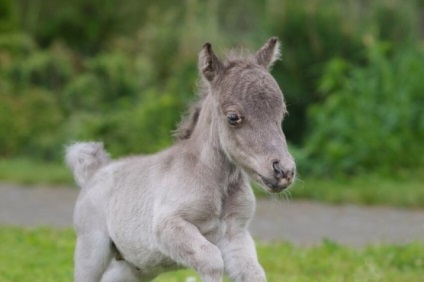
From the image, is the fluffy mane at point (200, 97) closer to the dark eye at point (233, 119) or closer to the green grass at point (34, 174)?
the dark eye at point (233, 119)

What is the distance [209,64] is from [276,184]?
3.24ft

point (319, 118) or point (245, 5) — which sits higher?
point (245, 5)

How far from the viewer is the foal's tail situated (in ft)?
27.2

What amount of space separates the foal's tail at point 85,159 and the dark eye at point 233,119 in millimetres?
1888

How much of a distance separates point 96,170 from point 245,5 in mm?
12249

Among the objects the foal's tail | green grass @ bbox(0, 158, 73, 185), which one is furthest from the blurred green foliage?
the foal's tail

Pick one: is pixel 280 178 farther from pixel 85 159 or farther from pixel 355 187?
pixel 355 187

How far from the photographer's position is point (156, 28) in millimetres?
18953

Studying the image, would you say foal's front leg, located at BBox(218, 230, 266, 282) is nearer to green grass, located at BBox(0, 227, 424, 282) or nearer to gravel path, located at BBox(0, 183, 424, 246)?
green grass, located at BBox(0, 227, 424, 282)

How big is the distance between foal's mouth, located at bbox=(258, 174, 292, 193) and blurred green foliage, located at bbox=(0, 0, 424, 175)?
7020mm

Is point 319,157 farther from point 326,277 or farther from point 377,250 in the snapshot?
point 326,277

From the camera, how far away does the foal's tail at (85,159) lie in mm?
8305

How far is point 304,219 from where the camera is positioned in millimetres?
13242

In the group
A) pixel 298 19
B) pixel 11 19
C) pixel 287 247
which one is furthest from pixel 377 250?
pixel 11 19
